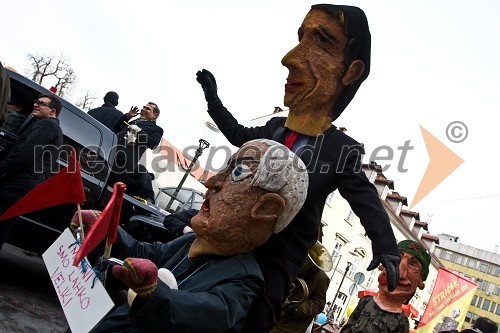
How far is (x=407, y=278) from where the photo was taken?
12.2 ft

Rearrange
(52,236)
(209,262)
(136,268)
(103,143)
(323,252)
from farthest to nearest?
(103,143) → (52,236) → (323,252) → (209,262) → (136,268)

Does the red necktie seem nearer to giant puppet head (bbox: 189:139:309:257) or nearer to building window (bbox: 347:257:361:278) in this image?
giant puppet head (bbox: 189:139:309:257)

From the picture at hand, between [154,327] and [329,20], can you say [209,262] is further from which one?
[329,20]

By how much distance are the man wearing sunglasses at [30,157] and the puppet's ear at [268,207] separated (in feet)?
7.70

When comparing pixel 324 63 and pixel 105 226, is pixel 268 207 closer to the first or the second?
pixel 105 226

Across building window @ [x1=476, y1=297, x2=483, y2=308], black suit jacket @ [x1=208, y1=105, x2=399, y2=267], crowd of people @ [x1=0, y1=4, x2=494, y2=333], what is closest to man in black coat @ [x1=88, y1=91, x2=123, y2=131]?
crowd of people @ [x1=0, y1=4, x2=494, y2=333]

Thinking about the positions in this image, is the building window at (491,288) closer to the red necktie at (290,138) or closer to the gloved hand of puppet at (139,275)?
the red necktie at (290,138)

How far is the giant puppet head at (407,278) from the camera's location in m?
3.72

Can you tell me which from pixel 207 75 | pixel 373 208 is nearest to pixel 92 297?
pixel 373 208

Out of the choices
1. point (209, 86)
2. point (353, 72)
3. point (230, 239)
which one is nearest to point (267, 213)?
point (230, 239)

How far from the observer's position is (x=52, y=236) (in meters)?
4.31

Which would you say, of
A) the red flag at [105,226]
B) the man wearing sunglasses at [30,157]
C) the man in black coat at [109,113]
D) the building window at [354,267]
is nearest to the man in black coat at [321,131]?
the red flag at [105,226]

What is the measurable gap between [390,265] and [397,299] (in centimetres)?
177

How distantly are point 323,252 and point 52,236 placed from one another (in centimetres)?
252
